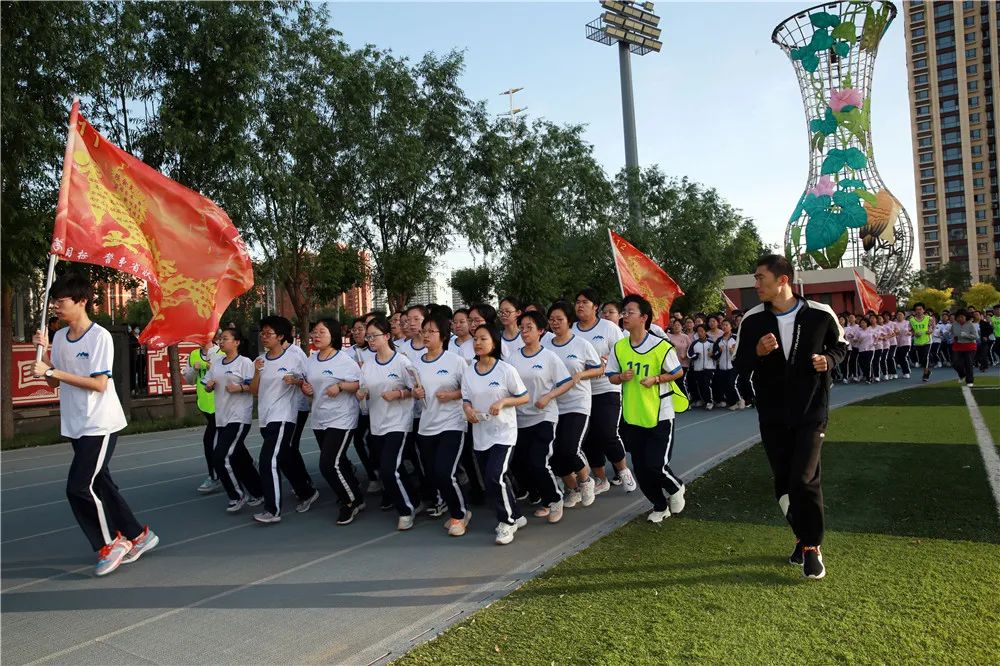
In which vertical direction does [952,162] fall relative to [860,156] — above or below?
above

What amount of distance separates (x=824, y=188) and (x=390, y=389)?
1433 inches

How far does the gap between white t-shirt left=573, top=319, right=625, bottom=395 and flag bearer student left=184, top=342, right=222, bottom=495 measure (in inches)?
151

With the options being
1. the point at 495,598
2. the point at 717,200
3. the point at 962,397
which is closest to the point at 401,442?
the point at 495,598

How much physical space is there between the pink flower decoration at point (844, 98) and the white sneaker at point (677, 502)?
33.8 m

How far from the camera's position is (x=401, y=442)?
260 inches

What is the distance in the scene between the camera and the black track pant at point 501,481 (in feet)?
19.2

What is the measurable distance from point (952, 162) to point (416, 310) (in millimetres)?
125679

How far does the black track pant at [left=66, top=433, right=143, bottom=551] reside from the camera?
5.29 meters

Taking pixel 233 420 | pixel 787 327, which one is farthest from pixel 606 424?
pixel 233 420

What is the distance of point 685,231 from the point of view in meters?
34.8

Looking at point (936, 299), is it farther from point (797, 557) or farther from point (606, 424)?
point (797, 557)

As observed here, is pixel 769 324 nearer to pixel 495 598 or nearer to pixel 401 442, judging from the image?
pixel 495 598

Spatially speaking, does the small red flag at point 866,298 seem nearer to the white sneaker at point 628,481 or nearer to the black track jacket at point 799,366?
the white sneaker at point 628,481

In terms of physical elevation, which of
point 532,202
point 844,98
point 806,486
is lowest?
point 806,486
